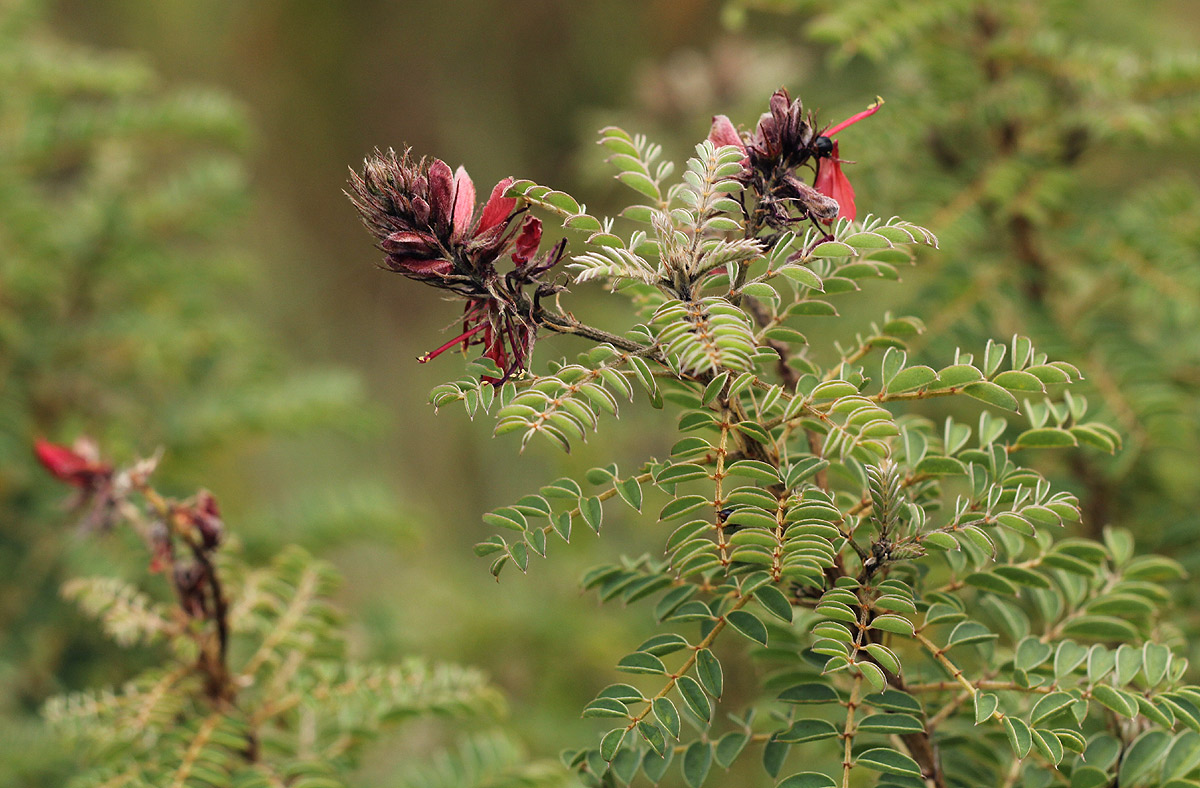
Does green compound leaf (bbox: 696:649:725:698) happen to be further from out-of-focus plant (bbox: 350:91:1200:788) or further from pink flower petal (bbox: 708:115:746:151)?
pink flower petal (bbox: 708:115:746:151)

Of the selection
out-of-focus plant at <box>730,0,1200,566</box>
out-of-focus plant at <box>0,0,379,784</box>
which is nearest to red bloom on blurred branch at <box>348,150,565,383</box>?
out-of-focus plant at <box>730,0,1200,566</box>

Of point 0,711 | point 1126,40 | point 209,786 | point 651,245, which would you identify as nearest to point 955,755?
point 651,245

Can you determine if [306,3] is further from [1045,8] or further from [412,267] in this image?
[412,267]

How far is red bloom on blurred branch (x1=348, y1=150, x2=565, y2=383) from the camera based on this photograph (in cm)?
49

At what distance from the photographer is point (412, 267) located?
1.59 feet

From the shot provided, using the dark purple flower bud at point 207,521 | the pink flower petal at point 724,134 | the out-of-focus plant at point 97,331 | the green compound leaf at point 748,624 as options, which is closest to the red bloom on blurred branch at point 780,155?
the pink flower petal at point 724,134

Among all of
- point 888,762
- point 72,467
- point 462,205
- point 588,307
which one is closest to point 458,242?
point 462,205

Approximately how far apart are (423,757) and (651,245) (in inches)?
54.2

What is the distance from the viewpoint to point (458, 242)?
497mm

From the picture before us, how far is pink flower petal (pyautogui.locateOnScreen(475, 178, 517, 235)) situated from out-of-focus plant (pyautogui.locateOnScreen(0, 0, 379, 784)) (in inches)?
33.4

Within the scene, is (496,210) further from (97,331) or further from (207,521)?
(97,331)

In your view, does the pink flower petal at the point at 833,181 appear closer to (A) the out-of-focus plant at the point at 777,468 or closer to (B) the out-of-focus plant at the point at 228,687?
(A) the out-of-focus plant at the point at 777,468

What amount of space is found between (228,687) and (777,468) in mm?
503

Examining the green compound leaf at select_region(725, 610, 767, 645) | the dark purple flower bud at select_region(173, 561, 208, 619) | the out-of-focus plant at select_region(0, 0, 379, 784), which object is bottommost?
the green compound leaf at select_region(725, 610, 767, 645)
